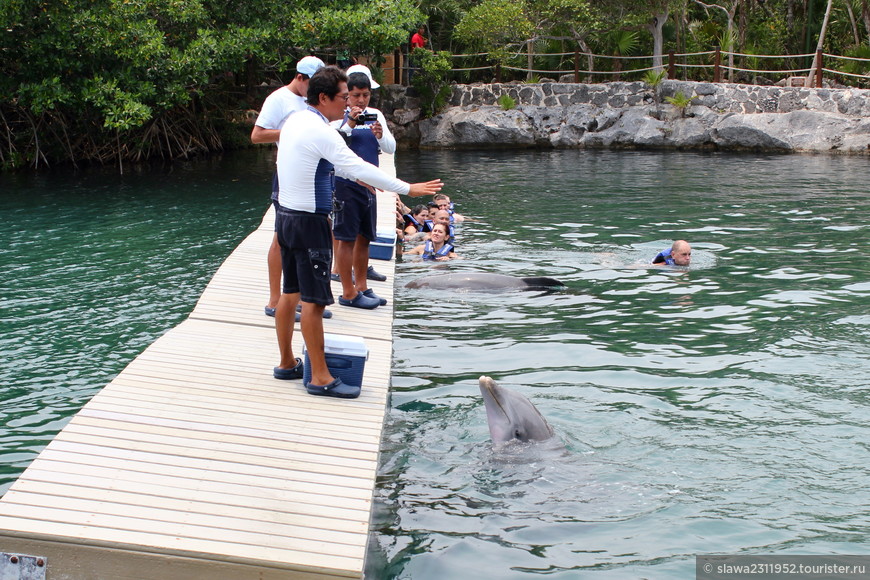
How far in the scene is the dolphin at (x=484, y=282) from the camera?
9938 mm

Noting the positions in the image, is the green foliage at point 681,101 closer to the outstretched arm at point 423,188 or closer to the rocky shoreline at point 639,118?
the rocky shoreline at point 639,118

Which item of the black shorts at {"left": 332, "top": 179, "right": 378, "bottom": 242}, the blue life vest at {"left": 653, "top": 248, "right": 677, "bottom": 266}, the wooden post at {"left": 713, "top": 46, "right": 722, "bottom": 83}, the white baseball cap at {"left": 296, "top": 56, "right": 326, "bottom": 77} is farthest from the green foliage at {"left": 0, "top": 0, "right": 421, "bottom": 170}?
the white baseball cap at {"left": 296, "top": 56, "right": 326, "bottom": 77}

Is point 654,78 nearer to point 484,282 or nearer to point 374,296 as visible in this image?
point 484,282

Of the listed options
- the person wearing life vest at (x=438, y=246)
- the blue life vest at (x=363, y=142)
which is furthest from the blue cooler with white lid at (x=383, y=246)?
the blue life vest at (x=363, y=142)

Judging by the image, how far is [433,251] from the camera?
38.4ft

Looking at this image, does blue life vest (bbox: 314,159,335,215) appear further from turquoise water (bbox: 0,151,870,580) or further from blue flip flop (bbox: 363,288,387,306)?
blue flip flop (bbox: 363,288,387,306)

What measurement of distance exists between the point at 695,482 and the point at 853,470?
0.99 metres

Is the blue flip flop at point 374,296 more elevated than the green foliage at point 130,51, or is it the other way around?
the green foliage at point 130,51

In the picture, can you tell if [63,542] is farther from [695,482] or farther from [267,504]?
[695,482]

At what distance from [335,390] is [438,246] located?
20.6ft

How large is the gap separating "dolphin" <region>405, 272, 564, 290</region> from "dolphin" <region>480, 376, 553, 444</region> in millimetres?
4306

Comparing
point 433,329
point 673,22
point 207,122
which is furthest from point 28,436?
point 673,22

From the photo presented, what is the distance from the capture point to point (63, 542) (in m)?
3.66

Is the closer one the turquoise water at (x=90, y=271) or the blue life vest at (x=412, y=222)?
the turquoise water at (x=90, y=271)
